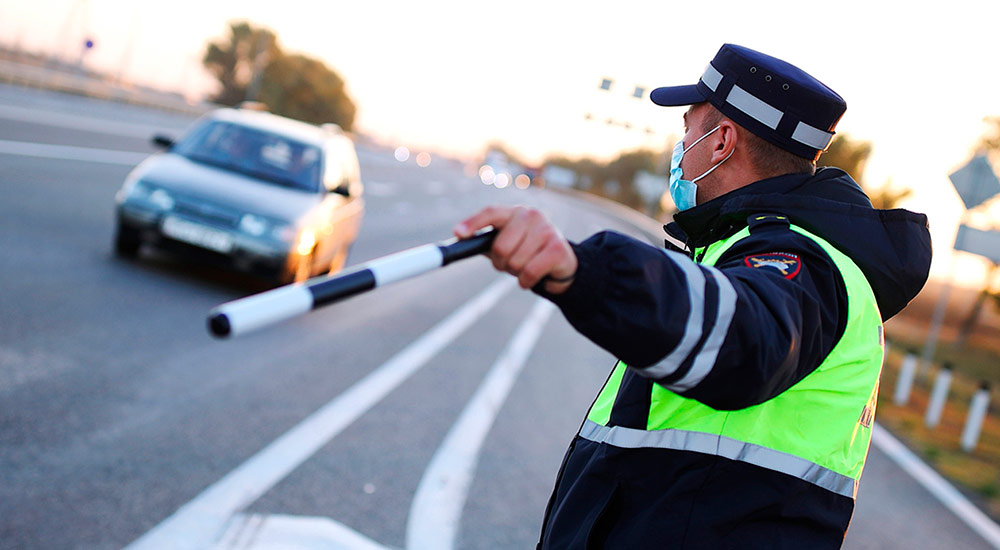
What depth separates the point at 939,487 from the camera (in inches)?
331

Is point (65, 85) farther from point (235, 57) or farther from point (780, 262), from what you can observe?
point (235, 57)

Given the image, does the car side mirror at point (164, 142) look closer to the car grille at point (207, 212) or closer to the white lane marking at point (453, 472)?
the car grille at point (207, 212)

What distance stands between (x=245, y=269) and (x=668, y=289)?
8.49m

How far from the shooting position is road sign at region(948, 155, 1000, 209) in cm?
1227

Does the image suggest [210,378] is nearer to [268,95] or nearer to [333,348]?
[333,348]

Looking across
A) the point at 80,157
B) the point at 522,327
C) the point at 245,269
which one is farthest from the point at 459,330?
the point at 80,157

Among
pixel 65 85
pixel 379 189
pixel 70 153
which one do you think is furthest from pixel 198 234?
pixel 65 85

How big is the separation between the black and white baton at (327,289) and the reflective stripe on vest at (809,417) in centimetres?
52

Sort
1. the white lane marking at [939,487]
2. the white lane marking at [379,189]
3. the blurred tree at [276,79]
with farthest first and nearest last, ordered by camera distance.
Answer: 1. the blurred tree at [276,79]
2. the white lane marking at [379,189]
3. the white lane marking at [939,487]

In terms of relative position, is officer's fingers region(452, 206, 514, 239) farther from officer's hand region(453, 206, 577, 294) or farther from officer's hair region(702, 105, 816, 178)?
officer's hair region(702, 105, 816, 178)

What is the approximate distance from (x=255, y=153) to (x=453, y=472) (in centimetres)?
622

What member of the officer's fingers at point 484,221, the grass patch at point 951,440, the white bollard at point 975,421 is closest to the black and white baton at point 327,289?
the officer's fingers at point 484,221

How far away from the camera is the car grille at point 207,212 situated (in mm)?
9500

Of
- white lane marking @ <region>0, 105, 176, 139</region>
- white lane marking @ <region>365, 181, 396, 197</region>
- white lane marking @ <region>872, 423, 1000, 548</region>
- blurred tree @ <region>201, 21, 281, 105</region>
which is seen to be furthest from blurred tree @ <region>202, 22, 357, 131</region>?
white lane marking @ <region>872, 423, 1000, 548</region>
